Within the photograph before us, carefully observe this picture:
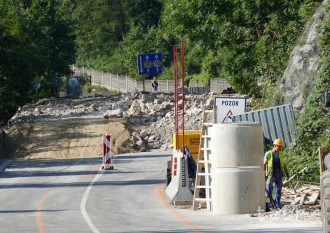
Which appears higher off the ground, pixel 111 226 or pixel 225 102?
pixel 225 102

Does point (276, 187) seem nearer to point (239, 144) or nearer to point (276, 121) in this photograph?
point (239, 144)

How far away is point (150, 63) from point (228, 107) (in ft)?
160

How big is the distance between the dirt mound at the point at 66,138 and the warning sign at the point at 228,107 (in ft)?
58.5

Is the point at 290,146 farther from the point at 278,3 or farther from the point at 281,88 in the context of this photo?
the point at 278,3

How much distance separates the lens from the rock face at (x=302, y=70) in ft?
110

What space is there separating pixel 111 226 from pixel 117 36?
97012mm

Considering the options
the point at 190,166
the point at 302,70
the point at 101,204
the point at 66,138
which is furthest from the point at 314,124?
the point at 66,138

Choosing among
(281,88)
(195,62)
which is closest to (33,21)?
(195,62)

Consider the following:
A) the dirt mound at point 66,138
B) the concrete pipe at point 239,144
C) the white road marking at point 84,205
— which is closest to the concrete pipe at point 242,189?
the concrete pipe at point 239,144

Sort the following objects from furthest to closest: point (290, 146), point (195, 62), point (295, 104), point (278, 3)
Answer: point (195, 62)
point (278, 3)
point (295, 104)
point (290, 146)

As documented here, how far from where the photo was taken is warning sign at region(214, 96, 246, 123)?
31.9 metres

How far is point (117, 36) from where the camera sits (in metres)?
118

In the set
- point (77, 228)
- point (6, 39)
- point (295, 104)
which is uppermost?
point (6, 39)

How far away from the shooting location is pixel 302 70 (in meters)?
34.3
